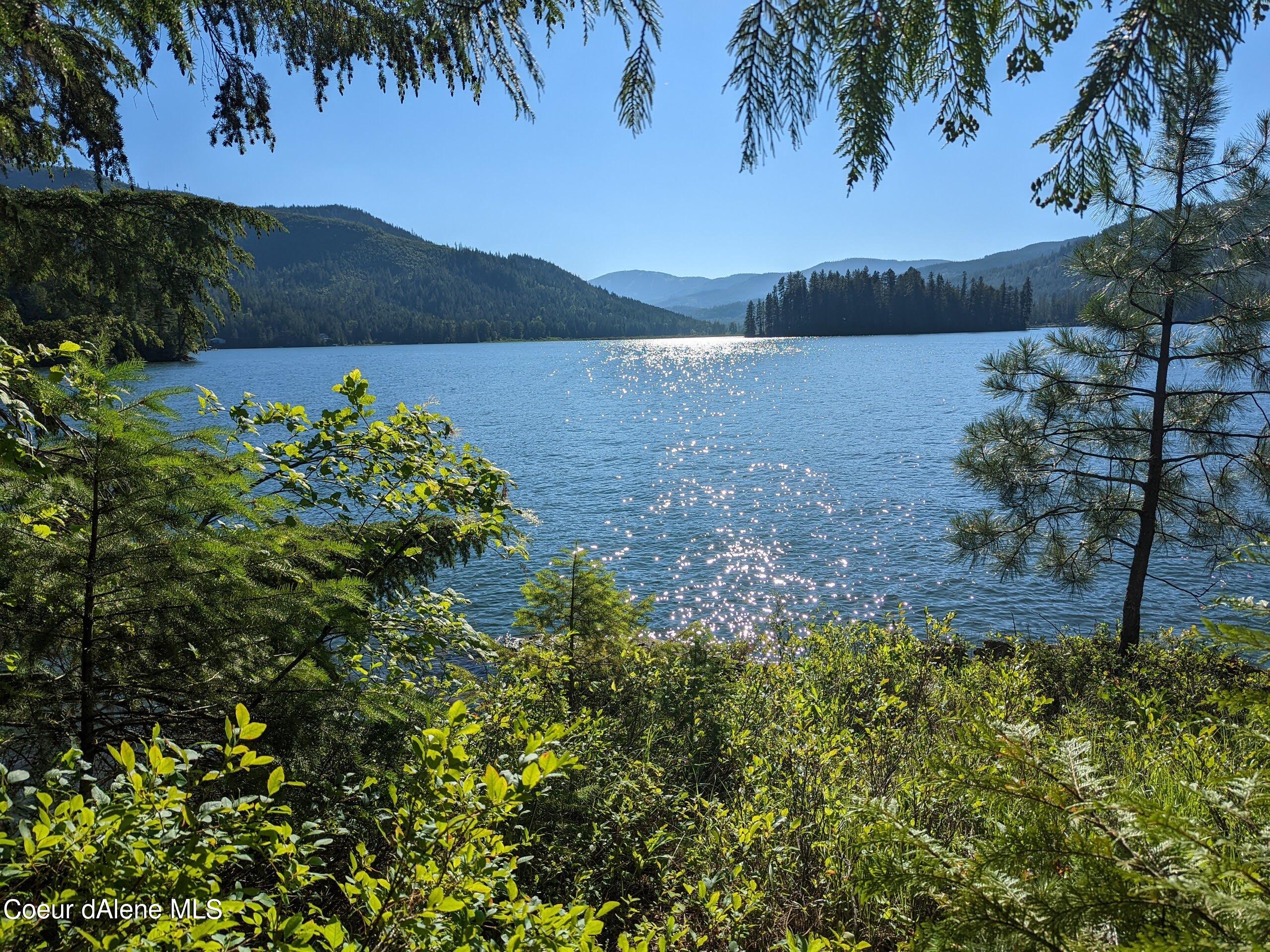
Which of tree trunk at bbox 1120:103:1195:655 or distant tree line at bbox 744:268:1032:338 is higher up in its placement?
distant tree line at bbox 744:268:1032:338

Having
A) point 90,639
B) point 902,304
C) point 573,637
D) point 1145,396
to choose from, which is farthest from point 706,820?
point 902,304

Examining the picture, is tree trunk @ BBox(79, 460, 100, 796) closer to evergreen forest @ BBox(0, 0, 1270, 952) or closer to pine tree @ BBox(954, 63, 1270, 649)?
evergreen forest @ BBox(0, 0, 1270, 952)

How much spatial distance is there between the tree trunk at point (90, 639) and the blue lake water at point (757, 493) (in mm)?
2335

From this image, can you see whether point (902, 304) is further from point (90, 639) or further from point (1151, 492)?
point (90, 639)

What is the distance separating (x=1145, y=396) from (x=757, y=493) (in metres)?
15.6

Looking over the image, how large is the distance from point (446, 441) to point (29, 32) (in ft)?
10.4

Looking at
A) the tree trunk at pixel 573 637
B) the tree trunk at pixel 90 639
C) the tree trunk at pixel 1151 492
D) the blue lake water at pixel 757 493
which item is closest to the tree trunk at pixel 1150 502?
the tree trunk at pixel 1151 492

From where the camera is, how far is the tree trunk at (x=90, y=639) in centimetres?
244

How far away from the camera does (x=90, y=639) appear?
2.51 metres

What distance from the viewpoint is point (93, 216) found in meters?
4.82

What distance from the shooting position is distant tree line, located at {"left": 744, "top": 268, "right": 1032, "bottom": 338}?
13238 cm

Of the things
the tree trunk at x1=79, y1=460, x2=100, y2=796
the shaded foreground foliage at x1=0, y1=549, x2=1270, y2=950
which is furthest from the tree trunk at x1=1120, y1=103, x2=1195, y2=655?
the tree trunk at x1=79, y1=460, x2=100, y2=796

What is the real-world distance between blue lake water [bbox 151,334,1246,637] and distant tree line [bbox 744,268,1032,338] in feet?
253

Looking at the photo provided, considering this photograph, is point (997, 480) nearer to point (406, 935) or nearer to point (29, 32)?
point (406, 935)
